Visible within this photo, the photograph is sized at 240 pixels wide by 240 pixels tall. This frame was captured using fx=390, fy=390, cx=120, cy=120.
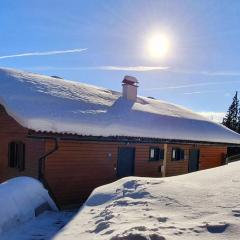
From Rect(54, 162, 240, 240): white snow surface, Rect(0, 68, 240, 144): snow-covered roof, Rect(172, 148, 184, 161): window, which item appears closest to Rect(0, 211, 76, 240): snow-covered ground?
Rect(54, 162, 240, 240): white snow surface

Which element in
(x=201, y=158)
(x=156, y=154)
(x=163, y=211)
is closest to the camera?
(x=163, y=211)

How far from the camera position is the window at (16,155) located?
12602 millimetres

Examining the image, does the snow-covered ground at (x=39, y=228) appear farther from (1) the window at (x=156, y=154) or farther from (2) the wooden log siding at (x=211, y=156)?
(2) the wooden log siding at (x=211, y=156)

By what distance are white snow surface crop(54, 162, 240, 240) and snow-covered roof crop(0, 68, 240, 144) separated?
3.99m

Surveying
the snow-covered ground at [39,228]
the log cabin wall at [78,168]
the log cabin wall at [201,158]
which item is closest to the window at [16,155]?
the log cabin wall at [78,168]

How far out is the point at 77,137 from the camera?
12.0m

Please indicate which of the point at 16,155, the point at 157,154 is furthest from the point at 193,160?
the point at 16,155

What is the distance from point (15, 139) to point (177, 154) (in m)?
7.34

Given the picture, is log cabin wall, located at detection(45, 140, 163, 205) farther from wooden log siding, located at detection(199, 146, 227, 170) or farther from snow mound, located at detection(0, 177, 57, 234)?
wooden log siding, located at detection(199, 146, 227, 170)

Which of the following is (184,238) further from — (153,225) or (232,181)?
(232,181)

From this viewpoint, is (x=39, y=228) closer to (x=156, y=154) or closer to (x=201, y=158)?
(x=156, y=154)

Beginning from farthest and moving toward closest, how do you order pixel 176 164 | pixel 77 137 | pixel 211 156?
pixel 211 156, pixel 176 164, pixel 77 137

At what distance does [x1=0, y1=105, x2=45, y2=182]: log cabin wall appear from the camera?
1188 centimetres

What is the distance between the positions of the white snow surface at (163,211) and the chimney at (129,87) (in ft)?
34.2
